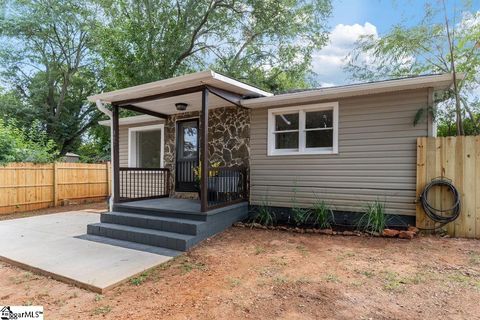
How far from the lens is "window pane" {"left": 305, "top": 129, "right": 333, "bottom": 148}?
5.93 metres

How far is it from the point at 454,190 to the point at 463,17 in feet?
14.1

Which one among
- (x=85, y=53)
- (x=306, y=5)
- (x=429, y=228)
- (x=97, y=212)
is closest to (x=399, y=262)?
(x=429, y=228)

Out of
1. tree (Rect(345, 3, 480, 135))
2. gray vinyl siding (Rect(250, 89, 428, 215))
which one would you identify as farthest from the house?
tree (Rect(345, 3, 480, 135))

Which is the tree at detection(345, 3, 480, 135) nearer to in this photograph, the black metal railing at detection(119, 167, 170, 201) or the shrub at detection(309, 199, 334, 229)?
the shrub at detection(309, 199, 334, 229)

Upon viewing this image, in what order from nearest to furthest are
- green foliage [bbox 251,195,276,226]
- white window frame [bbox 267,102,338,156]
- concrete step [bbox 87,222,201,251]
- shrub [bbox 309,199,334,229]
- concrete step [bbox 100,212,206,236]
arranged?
concrete step [bbox 87,222,201,251] < concrete step [bbox 100,212,206,236] < shrub [bbox 309,199,334,229] < white window frame [bbox 267,102,338,156] < green foliage [bbox 251,195,276,226]

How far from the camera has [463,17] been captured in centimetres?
637

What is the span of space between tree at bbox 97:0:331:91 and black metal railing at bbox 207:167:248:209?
6.79 meters

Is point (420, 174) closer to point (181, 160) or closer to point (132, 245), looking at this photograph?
point (132, 245)

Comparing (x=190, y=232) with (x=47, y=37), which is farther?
(x=47, y=37)

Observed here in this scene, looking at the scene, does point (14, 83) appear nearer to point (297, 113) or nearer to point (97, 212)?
point (97, 212)

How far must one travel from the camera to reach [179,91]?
5.35 m

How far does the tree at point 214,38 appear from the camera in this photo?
431 inches

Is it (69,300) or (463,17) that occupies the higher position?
(463,17)

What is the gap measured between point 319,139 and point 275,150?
1002 mm
